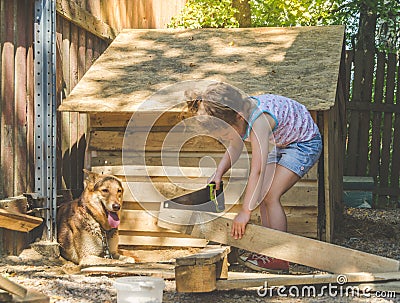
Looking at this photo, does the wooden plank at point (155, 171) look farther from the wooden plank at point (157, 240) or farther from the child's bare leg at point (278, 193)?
the child's bare leg at point (278, 193)

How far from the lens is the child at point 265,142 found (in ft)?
16.0

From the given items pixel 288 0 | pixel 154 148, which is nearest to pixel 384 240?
pixel 154 148

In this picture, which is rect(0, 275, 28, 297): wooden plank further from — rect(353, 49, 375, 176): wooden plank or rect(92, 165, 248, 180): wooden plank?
rect(353, 49, 375, 176): wooden plank

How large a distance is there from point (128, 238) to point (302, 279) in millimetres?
2938

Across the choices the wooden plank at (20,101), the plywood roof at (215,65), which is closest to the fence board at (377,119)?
the plywood roof at (215,65)

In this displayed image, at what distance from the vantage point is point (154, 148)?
700 cm

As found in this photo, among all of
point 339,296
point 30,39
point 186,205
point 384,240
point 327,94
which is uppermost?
point 30,39

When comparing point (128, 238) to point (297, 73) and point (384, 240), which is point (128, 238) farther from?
point (384, 240)

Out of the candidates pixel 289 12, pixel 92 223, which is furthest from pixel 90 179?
pixel 289 12

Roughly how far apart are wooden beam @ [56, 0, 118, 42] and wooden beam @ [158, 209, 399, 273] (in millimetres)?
2917

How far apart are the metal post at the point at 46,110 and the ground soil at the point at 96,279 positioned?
1.79ft

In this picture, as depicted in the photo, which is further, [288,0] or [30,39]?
[288,0]

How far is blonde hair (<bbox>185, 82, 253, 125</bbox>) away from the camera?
193 inches

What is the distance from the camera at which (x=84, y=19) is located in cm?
767
